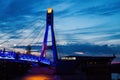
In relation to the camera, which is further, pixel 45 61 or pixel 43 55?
pixel 43 55

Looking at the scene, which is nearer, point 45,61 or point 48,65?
point 45,61

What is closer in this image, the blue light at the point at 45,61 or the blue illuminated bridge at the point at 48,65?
the blue illuminated bridge at the point at 48,65

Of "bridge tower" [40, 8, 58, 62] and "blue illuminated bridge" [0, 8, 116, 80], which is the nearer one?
"blue illuminated bridge" [0, 8, 116, 80]

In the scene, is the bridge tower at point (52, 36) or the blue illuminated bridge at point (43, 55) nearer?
the blue illuminated bridge at point (43, 55)

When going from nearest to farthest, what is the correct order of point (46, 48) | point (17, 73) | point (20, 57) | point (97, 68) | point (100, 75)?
point (20, 57), point (17, 73), point (46, 48), point (100, 75), point (97, 68)

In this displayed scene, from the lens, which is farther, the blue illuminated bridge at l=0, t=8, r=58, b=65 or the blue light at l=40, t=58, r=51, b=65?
the blue light at l=40, t=58, r=51, b=65

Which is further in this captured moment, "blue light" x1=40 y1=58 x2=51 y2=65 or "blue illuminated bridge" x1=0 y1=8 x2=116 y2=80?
"blue light" x1=40 y1=58 x2=51 y2=65

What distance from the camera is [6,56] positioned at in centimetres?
3566

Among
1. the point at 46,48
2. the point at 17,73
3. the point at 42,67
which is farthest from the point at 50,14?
the point at 17,73

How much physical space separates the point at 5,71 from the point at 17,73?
694 centimetres

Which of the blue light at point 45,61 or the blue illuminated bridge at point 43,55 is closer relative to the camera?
the blue illuminated bridge at point 43,55

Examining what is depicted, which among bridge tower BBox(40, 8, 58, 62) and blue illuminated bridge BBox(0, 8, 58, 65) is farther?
bridge tower BBox(40, 8, 58, 62)

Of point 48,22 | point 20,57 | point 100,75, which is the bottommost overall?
point 100,75

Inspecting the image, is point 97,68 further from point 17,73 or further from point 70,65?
point 17,73
